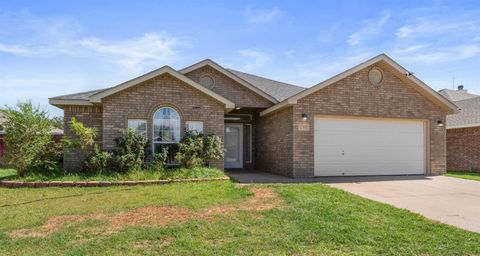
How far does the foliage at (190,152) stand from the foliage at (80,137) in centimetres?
303

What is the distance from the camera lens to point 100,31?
1149 cm

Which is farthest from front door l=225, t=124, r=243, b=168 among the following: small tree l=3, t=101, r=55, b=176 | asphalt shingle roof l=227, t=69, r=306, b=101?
small tree l=3, t=101, r=55, b=176

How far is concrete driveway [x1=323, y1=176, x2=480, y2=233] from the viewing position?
7200mm

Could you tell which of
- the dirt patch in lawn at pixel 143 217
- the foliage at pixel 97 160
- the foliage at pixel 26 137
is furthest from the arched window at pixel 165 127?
the dirt patch in lawn at pixel 143 217

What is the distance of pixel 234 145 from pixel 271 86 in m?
3.77

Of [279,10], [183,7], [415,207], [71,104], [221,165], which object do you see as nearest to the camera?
[415,207]

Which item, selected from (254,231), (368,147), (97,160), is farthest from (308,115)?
(254,231)

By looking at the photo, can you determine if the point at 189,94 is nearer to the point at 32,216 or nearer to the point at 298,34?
the point at 298,34

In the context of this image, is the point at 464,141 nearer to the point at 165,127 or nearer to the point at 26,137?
the point at 165,127

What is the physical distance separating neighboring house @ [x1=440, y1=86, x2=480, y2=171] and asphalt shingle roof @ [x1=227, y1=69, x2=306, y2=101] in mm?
8298

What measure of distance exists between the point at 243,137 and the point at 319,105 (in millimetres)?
5123

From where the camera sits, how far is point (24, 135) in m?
11.8

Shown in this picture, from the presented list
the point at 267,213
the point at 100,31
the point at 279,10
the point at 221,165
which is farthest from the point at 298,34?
→ the point at 267,213

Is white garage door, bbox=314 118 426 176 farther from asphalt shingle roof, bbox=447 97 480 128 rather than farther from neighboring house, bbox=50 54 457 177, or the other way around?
asphalt shingle roof, bbox=447 97 480 128
